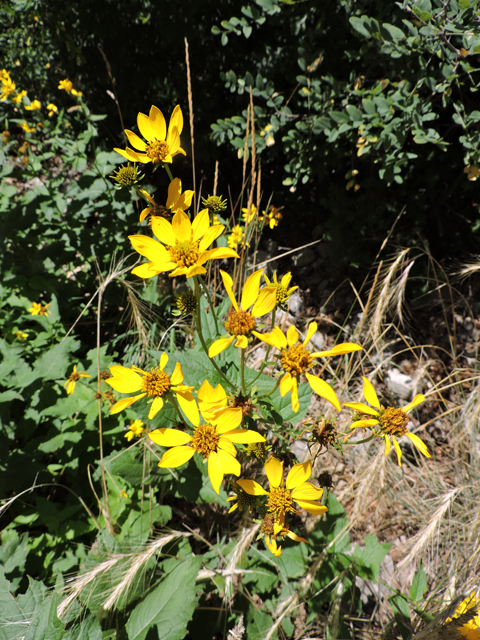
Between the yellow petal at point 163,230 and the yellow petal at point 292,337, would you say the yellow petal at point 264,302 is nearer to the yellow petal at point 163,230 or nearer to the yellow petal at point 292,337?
the yellow petal at point 292,337

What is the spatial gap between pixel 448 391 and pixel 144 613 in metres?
2.91

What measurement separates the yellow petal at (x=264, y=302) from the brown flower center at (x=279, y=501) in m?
0.70

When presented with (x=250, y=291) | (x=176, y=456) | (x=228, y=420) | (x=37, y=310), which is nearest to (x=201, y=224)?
(x=250, y=291)

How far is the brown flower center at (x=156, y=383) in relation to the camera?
4.66 ft

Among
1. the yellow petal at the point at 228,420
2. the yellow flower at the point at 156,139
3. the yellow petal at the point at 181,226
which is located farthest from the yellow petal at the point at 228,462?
the yellow flower at the point at 156,139

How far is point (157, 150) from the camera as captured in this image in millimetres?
1490

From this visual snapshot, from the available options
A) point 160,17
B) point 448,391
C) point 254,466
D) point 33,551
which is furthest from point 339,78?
point 33,551

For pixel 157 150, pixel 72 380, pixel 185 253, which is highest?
pixel 157 150

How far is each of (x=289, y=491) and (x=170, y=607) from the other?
0.91m

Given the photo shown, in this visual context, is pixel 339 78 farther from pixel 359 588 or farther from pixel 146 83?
pixel 359 588

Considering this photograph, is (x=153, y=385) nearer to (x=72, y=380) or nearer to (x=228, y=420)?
(x=228, y=420)

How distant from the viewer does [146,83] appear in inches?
153

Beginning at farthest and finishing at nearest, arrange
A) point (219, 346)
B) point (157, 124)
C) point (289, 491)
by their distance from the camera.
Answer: point (157, 124), point (289, 491), point (219, 346)

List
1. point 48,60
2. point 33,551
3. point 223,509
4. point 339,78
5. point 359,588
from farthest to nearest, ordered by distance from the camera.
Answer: point 48,60
point 339,78
point 223,509
point 359,588
point 33,551
